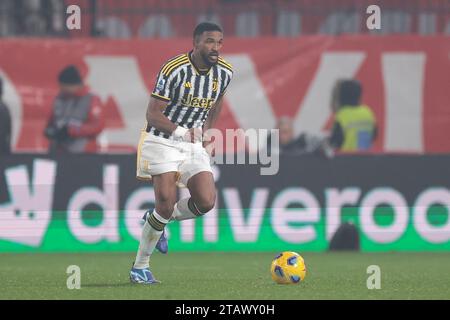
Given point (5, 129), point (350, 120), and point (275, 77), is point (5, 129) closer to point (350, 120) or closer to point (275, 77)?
point (275, 77)

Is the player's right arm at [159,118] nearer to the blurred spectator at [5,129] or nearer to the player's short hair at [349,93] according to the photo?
the blurred spectator at [5,129]

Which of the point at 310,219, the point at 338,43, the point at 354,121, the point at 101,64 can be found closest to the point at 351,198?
the point at 310,219

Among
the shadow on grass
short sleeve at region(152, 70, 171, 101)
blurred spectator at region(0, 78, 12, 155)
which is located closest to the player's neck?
short sleeve at region(152, 70, 171, 101)

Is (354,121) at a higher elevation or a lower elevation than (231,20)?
lower

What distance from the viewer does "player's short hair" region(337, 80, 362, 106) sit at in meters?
17.2

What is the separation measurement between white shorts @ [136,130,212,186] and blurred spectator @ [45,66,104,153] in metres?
5.42

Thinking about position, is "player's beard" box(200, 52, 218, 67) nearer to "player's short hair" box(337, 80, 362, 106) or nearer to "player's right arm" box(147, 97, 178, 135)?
"player's right arm" box(147, 97, 178, 135)

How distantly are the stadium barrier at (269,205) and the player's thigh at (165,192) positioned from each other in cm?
442

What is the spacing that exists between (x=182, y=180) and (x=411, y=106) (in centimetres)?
695

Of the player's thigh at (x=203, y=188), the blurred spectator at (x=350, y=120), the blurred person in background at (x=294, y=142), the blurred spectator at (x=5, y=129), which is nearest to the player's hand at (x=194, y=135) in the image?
the player's thigh at (x=203, y=188)

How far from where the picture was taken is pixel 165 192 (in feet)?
37.1

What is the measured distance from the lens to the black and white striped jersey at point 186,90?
37.5 feet

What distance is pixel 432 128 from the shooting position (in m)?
17.9
